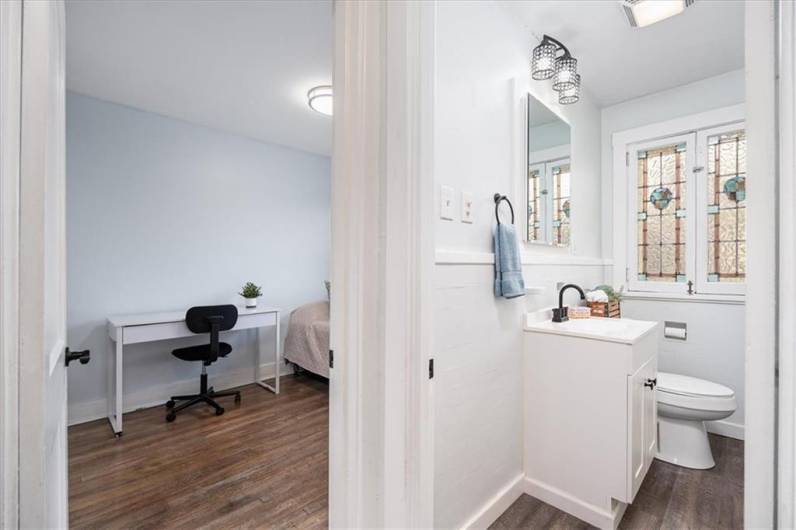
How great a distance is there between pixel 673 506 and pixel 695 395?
602 millimetres

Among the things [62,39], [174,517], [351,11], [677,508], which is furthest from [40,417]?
[677,508]

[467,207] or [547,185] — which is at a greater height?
[547,185]

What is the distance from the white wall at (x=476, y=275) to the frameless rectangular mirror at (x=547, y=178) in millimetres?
115

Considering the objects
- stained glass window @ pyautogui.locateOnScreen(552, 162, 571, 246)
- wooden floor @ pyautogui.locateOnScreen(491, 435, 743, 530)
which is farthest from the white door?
stained glass window @ pyautogui.locateOnScreen(552, 162, 571, 246)

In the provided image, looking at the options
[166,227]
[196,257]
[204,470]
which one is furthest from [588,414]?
[166,227]

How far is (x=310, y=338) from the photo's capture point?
348cm

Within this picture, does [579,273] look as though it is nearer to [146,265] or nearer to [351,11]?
[351,11]

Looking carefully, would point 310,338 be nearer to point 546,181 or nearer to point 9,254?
point 546,181

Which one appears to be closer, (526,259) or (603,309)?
(526,259)

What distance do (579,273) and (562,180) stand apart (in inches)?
26.1

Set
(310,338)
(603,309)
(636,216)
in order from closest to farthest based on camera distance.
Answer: (603,309), (636,216), (310,338)

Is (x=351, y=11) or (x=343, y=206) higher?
(x=351, y=11)

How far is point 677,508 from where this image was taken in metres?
1.74

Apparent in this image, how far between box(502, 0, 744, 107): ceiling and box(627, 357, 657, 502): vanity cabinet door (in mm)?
1789
